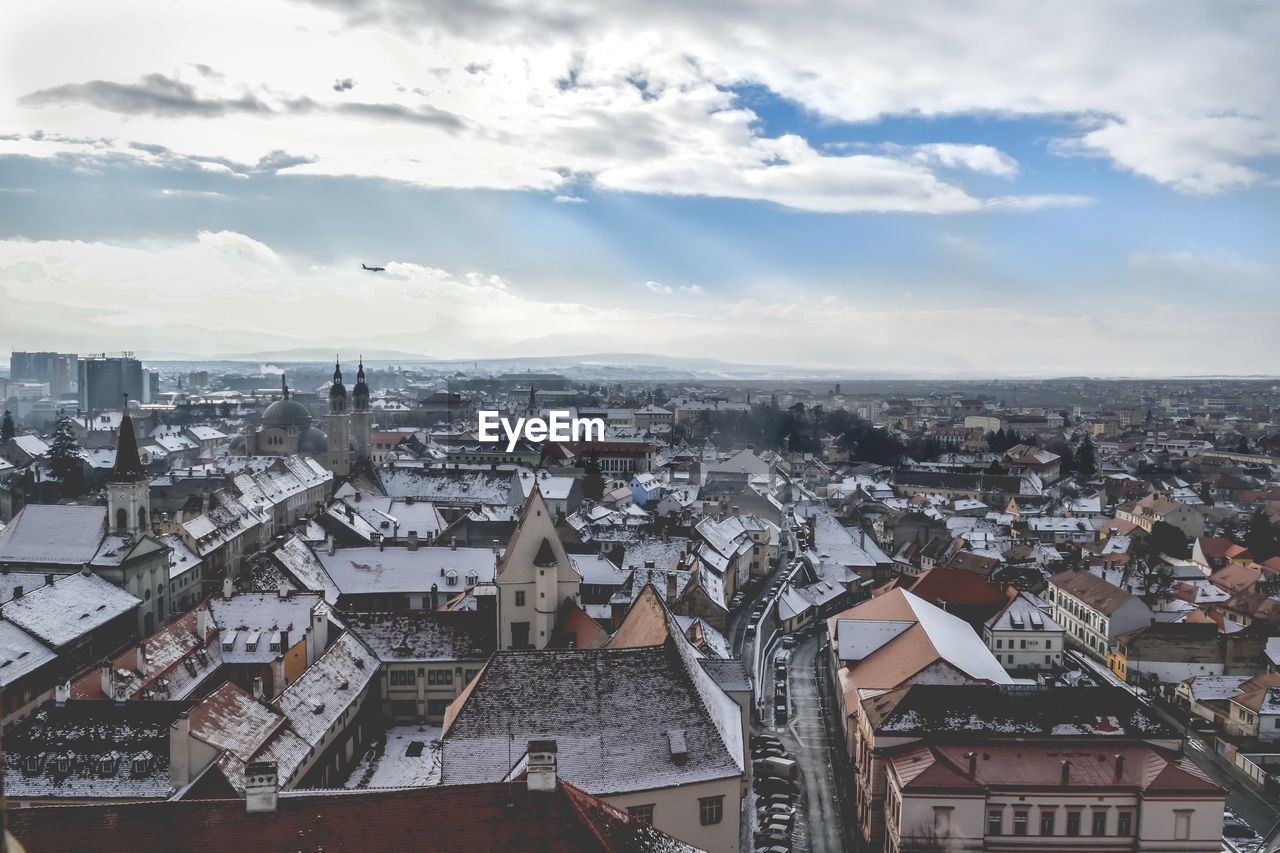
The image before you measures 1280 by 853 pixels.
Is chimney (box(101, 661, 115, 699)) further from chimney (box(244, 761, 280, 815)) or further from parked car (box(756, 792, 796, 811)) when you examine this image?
parked car (box(756, 792, 796, 811))

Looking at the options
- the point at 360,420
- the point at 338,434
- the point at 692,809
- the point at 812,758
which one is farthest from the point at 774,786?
the point at 360,420

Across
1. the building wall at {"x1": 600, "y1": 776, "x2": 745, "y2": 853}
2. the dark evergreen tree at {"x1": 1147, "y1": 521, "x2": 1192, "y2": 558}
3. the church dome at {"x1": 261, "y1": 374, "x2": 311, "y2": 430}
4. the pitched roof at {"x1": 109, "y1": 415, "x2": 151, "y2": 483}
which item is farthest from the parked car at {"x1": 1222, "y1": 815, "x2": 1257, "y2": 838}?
the church dome at {"x1": 261, "y1": 374, "x2": 311, "y2": 430}

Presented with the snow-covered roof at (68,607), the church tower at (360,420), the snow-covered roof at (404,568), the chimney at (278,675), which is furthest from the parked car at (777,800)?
the church tower at (360,420)

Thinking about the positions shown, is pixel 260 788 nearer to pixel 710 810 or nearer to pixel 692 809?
pixel 692 809

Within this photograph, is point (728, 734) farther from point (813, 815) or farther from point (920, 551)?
point (920, 551)

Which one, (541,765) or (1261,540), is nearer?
(541,765)
